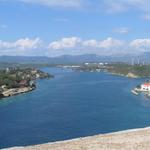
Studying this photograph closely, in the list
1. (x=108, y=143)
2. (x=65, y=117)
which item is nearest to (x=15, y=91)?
(x=65, y=117)

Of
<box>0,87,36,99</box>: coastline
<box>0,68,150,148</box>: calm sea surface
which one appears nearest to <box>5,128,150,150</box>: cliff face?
<box>0,68,150,148</box>: calm sea surface

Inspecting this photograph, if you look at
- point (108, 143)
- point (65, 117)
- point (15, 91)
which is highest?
point (108, 143)

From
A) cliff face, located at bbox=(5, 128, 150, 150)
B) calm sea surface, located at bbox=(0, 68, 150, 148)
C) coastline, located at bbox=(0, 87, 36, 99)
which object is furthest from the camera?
coastline, located at bbox=(0, 87, 36, 99)

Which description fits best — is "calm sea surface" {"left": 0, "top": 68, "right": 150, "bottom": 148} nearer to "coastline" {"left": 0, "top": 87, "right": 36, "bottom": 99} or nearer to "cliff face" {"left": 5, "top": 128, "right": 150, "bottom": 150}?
"coastline" {"left": 0, "top": 87, "right": 36, "bottom": 99}

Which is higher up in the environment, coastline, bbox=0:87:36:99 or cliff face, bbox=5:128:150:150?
cliff face, bbox=5:128:150:150

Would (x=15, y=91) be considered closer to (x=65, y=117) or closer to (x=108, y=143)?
(x=65, y=117)

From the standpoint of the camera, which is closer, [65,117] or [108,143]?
[108,143]

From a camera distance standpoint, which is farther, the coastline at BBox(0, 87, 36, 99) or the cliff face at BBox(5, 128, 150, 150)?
the coastline at BBox(0, 87, 36, 99)

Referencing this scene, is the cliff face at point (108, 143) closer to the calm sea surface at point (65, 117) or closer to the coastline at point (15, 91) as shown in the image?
the calm sea surface at point (65, 117)

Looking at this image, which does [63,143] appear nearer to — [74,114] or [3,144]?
[3,144]
